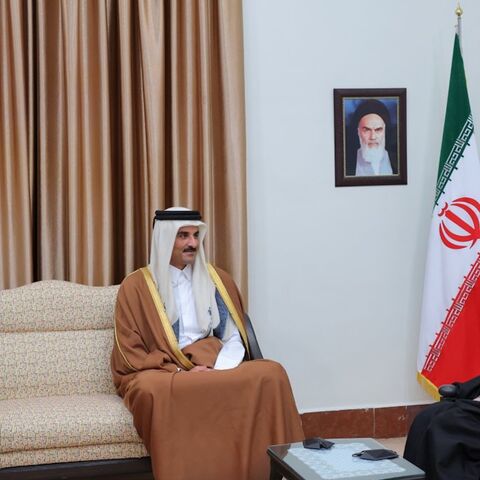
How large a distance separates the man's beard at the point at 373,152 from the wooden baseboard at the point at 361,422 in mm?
1430

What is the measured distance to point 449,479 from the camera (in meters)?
3.06

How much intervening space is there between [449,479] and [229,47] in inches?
98.8

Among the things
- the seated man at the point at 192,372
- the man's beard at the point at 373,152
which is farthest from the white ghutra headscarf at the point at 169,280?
the man's beard at the point at 373,152

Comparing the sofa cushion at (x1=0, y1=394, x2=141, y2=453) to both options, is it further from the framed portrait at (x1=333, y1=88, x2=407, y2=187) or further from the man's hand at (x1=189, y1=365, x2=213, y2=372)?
the framed portrait at (x1=333, y1=88, x2=407, y2=187)

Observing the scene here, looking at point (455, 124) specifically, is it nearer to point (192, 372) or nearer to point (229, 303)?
point (229, 303)

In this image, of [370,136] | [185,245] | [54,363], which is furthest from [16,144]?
[370,136]

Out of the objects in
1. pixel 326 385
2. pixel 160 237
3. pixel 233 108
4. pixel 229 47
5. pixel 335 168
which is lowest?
pixel 326 385

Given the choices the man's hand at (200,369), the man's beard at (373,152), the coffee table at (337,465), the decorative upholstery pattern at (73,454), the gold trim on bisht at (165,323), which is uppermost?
the man's beard at (373,152)

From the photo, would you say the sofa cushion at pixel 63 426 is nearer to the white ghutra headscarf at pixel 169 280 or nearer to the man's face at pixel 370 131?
the white ghutra headscarf at pixel 169 280

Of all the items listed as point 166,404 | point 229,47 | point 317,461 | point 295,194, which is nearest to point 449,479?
point 317,461

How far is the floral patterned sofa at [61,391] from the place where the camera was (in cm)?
350

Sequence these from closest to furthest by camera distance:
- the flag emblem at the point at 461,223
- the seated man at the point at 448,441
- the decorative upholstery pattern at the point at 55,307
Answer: the seated man at the point at 448,441
the decorative upholstery pattern at the point at 55,307
the flag emblem at the point at 461,223

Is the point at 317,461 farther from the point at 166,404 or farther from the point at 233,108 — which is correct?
the point at 233,108

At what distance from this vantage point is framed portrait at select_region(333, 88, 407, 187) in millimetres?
4711
